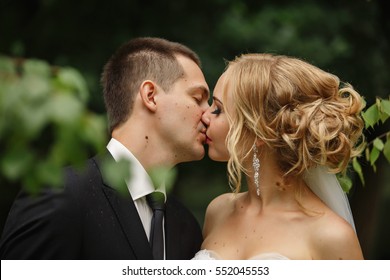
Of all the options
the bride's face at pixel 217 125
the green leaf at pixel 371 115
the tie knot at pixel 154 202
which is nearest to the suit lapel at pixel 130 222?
the tie knot at pixel 154 202

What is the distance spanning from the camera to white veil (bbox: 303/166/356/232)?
4.56 meters

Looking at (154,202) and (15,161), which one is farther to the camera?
(154,202)

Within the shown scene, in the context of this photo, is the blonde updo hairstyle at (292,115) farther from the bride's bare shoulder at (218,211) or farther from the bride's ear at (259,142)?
the bride's bare shoulder at (218,211)

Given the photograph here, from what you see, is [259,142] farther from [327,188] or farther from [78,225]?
[78,225]

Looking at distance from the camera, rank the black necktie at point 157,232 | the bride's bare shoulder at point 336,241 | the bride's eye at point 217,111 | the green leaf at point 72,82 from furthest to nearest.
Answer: the bride's eye at point 217,111
the black necktie at point 157,232
the bride's bare shoulder at point 336,241
the green leaf at point 72,82

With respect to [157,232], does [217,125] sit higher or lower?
higher

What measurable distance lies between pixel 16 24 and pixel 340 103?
609cm

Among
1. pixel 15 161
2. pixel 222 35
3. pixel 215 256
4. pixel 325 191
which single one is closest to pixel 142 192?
pixel 215 256

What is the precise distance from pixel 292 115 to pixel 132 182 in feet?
3.87

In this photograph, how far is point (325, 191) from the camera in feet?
15.1

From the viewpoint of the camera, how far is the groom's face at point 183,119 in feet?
15.2

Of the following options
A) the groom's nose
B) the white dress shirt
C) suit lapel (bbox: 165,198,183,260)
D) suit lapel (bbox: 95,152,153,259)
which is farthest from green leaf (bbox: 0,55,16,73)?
the groom's nose
